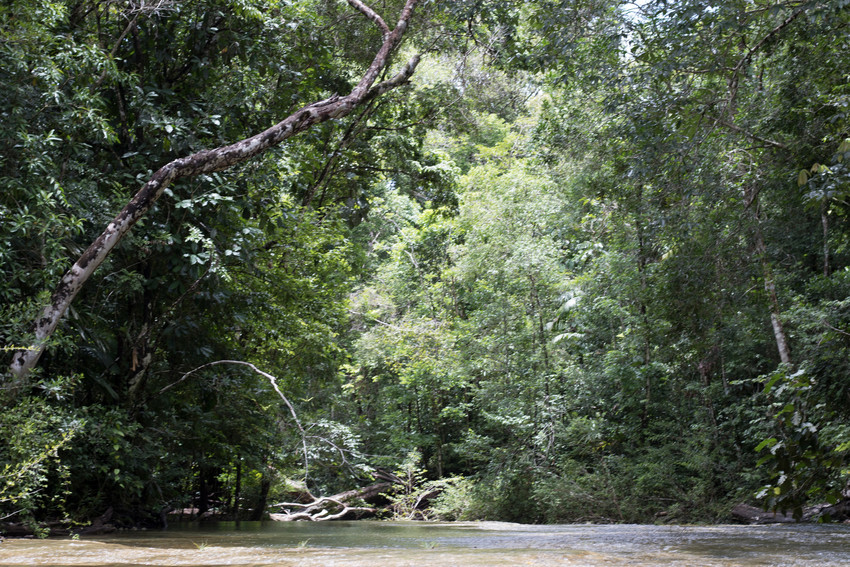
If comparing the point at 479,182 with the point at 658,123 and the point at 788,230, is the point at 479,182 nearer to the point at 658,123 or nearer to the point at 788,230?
the point at 788,230

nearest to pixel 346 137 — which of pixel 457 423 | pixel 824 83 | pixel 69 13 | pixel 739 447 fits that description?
pixel 69 13

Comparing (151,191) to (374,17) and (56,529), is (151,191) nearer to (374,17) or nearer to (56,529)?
(56,529)

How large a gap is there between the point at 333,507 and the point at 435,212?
8727 millimetres

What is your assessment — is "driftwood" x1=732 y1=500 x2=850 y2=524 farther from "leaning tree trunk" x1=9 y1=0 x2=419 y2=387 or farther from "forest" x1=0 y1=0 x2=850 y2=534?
"leaning tree trunk" x1=9 y1=0 x2=419 y2=387

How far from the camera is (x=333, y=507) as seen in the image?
1775cm

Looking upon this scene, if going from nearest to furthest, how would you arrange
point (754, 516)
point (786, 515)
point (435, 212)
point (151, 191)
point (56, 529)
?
point (151, 191) → point (56, 529) → point (786, 515) → point (754, 516) → point (435, 212)

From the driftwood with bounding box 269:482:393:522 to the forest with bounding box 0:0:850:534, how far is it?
143cm

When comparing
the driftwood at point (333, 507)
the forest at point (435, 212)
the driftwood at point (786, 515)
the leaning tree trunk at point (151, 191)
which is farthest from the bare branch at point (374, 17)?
the driftwood at point (333, 507)

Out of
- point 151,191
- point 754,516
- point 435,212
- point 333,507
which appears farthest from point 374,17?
point 333,507

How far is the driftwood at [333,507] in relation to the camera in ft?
49.1

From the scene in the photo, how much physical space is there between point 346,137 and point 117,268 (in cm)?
602

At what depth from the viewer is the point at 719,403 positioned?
46.0 feet

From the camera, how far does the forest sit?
6.02 metres

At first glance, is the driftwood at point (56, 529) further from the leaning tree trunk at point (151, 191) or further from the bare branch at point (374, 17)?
the bare branch at point (374, 17)
